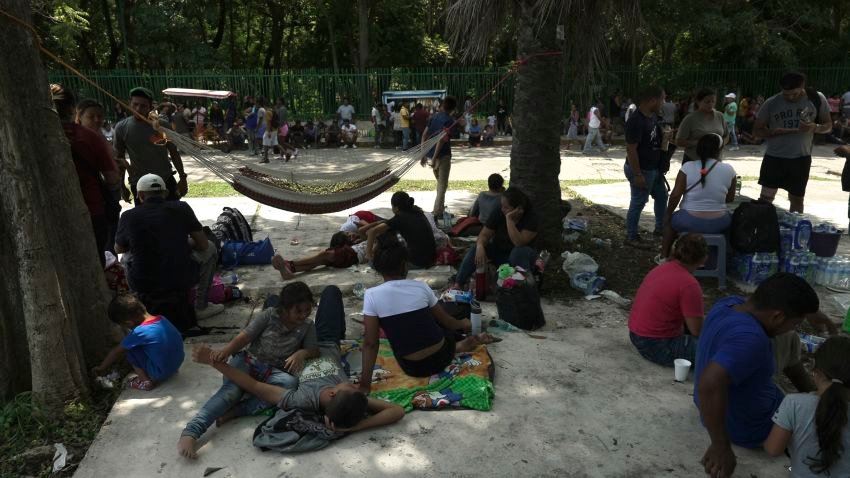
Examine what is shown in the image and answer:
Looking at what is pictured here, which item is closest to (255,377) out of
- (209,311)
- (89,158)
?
(209,311)

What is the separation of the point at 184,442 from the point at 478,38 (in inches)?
183

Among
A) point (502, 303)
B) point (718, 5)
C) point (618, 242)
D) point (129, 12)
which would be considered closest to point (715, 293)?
point (618, 242)

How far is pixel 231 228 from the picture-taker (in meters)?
6.21

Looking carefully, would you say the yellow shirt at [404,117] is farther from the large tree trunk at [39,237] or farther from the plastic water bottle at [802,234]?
the large tree trunk at [39,237]

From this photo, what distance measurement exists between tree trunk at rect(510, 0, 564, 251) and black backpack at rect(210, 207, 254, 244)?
8.95ft

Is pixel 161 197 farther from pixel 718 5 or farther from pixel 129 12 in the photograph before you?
pixel 129 12

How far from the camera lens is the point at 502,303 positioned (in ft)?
15.5

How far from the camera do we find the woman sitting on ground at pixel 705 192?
17.7 feet

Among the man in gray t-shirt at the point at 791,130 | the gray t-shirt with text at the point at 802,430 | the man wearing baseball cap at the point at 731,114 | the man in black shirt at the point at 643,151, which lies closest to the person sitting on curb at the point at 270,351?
the gray t-shirt with text at the point at 802,430

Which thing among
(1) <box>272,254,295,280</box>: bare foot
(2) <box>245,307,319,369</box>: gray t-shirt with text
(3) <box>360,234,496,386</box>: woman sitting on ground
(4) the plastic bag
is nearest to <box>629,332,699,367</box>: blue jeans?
(3) <box>360,234,496,386</box>: woman sitting on ground

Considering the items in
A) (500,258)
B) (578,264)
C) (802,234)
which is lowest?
(578,264)

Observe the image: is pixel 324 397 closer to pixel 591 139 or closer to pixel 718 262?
pixel 718 262

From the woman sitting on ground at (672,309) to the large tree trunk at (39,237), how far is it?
342cm

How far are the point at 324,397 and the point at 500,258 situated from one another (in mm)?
2413
